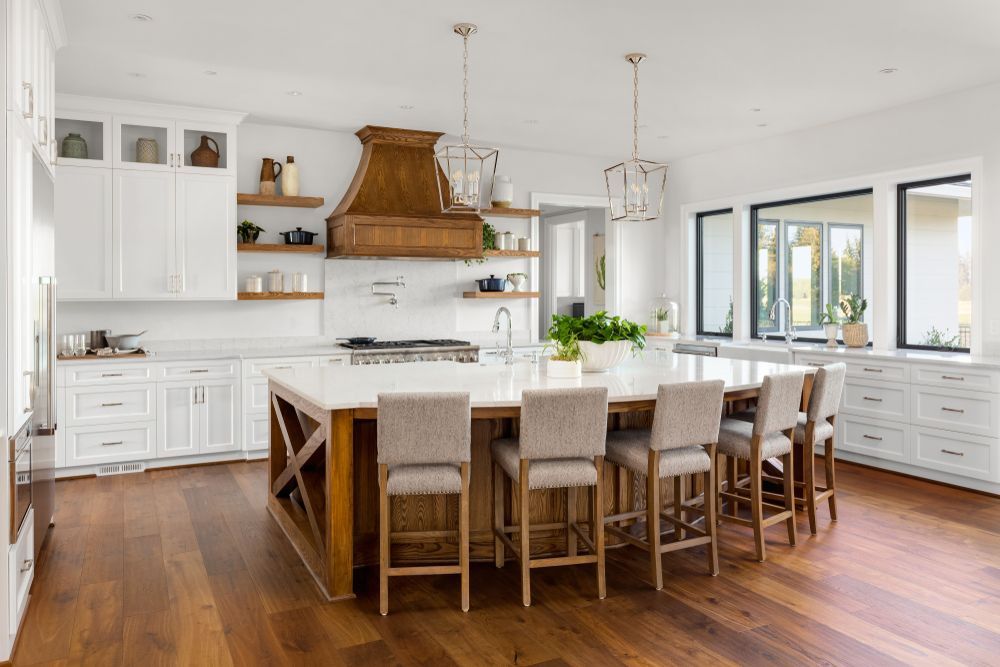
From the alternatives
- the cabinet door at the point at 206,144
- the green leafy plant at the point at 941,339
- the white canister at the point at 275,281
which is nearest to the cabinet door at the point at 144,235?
the cabinet door at the point at 206,144

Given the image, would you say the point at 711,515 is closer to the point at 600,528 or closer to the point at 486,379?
the point at 600,528

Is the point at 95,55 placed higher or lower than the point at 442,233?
higher

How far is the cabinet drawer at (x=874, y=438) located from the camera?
17.6 ft

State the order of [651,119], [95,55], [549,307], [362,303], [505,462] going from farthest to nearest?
1. [549,307]
2. [362,303]
3. [651,119]
4. [95,55]
5. [505,462]

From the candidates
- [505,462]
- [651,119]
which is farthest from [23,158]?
[651,119]

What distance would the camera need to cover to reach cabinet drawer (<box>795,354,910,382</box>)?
5.35m

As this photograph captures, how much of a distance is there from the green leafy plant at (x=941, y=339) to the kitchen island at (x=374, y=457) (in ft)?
7.02

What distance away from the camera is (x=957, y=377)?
16.4ft

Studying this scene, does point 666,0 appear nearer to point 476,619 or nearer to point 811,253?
point 476,619

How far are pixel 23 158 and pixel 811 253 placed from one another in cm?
616

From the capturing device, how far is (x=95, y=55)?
179 inches

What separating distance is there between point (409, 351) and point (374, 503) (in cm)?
271

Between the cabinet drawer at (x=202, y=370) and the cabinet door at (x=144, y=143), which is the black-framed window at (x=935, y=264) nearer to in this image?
the cabinet drawer at (x=202, y=370)

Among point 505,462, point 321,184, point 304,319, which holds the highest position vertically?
point 321,184
